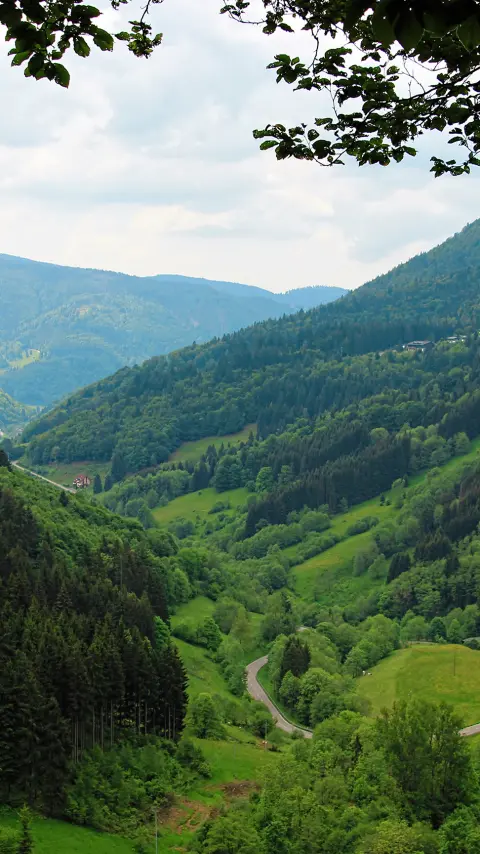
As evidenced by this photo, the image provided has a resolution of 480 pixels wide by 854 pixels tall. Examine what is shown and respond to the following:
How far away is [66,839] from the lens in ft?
195

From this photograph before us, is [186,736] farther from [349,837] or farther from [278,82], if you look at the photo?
[278,82]

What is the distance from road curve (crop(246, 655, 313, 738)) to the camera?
11081cm

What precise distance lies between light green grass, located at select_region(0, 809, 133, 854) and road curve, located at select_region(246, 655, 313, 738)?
49.0 metres

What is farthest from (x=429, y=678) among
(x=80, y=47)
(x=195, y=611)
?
(x=80, y=47)

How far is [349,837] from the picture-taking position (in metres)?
65.5

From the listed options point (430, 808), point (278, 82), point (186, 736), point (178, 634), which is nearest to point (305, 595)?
point (178, 634)

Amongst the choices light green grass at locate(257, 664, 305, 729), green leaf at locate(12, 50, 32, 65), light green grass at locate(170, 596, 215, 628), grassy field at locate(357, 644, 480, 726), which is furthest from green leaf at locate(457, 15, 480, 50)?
light green grass at locate(170, 596, 215, 628)

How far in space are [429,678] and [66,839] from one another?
7940cm

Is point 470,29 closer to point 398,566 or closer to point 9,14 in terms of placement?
point 9,14

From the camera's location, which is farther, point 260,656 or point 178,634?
point 260,656

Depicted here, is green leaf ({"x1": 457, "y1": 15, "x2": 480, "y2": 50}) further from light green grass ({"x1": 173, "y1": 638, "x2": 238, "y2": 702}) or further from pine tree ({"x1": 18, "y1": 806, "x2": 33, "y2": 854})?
light green grass ({"x1": 173, "y1": 638, "x2": 238, "y2": 702})

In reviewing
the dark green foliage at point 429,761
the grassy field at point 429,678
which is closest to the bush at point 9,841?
the dark green foliage at point 429,761

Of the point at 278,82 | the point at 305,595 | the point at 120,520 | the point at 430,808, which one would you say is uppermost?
the point at 278,82

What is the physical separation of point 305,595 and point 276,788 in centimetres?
12476
